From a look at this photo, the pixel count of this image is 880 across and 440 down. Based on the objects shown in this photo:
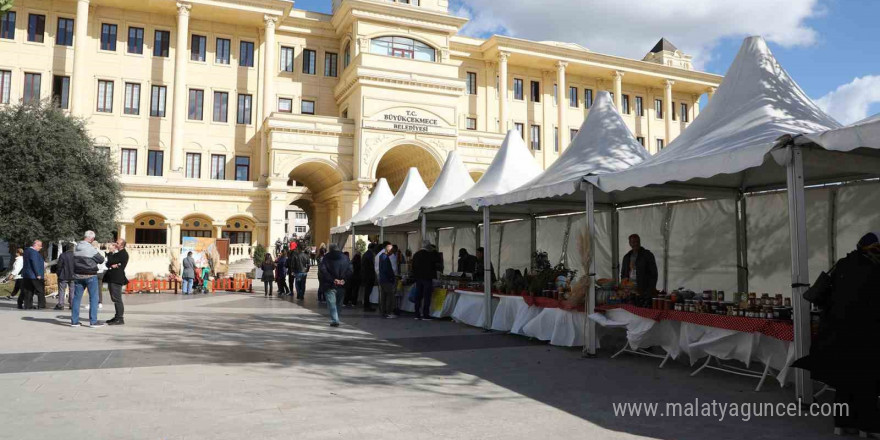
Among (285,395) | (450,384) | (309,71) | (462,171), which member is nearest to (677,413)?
(450,384)

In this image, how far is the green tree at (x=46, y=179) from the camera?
21156mm

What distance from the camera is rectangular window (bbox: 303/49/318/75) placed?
4253 centimetres

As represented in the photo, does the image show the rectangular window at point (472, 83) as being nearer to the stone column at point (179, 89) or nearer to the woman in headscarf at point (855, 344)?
the stone column at point (179, 89)

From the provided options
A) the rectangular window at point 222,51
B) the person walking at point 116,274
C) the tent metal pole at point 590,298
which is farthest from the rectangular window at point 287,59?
the tent metal pole at point 590,298

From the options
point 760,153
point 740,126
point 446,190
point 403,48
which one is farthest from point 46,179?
point 403,48

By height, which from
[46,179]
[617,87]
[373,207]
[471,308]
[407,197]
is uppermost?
[617,87]

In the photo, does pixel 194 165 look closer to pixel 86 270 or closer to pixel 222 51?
pixel 222 51

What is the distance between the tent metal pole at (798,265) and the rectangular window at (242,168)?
3783 cm

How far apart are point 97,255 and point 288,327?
3.90 meters

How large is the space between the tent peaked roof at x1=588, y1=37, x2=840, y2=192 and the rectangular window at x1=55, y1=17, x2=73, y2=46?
3977 cm

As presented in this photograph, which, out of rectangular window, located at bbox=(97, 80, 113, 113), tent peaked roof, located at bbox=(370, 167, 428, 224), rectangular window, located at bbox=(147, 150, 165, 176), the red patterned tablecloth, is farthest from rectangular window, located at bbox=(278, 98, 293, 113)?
the red patterned tablecloth

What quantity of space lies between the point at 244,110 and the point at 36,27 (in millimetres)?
12925

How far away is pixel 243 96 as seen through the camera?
40.9 meters

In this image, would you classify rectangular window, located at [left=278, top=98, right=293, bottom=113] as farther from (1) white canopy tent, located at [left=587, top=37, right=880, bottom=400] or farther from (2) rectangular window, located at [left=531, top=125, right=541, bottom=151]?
(1) white canopy tent, located at [left=587, top=37, right=880, bottom=400]
